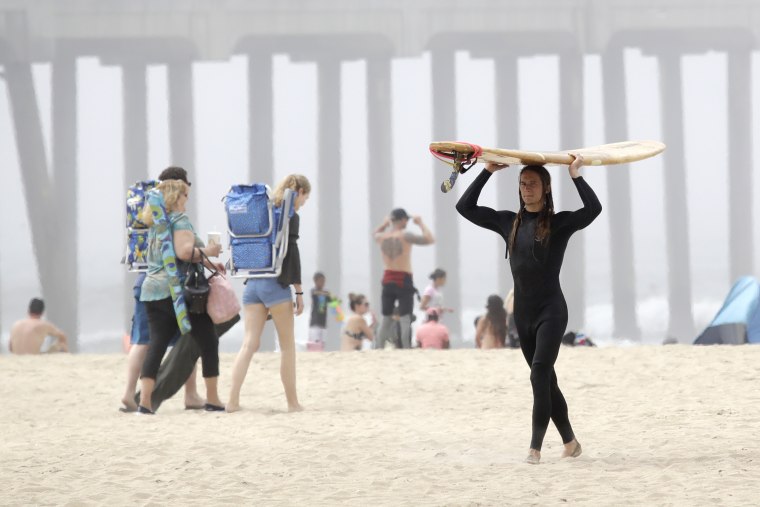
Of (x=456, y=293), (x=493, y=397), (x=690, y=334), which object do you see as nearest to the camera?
(x=493, y=397)

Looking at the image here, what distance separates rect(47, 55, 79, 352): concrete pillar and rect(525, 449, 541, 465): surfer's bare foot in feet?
93.9

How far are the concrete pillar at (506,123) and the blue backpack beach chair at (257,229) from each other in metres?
26.9

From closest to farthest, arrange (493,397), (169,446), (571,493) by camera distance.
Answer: (571,493), (169,446), (493,397)

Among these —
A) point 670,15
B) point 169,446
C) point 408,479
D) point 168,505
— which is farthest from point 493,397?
point 670,15

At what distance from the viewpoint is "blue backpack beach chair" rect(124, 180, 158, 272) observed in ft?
26.0

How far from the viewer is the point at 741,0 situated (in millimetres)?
34656

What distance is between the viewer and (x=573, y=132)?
35281 mm

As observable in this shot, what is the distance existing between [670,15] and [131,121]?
1481 centimetres

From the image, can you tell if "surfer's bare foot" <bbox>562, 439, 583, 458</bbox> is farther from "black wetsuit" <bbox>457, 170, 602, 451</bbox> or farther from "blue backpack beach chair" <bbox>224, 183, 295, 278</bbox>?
"blue backpack beach chair" <bbox>224, 183, 295, 278</bbox>

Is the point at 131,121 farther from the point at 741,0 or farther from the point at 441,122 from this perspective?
the point at 741,0

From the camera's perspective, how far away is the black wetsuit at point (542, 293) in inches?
215

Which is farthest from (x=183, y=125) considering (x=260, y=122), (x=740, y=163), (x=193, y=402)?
(x=193, y=402)

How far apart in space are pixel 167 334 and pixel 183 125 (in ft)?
88.5

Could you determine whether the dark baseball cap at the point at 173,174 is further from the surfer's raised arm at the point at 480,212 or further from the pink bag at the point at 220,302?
the surfer's raised arm at the point at 480,212
